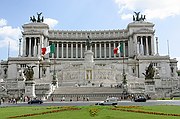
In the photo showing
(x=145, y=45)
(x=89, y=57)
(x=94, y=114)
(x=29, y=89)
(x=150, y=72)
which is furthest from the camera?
(x=145, y=45)

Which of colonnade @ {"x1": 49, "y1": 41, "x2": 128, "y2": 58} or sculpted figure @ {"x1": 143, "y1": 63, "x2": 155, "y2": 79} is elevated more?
colonnade @ {"x1": 49, "y1": 41, "x2": 128, "y2": 58}

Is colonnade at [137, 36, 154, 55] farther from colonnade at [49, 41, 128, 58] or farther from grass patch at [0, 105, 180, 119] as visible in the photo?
grass patch at [0, 105, 180, 119]

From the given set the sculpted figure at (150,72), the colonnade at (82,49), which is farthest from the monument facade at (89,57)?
the sculpted figure at (150,72)

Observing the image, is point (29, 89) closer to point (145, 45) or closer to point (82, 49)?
point (82, 49)

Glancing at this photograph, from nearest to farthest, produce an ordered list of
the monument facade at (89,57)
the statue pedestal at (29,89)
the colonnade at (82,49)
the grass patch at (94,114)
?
the grass patch at (94,114) → the statue pedestal at (29,89) → the monument facade at (89,57) → the colonnade at (82,49)

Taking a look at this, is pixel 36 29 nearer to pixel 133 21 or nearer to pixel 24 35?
pixel 24 35

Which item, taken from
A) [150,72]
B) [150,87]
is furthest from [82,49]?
[150,87]

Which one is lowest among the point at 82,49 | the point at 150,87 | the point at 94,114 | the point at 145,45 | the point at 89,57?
the point at 94,114

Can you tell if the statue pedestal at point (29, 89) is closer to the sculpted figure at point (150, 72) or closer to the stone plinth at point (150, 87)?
the stone plinth at point (150, 87)

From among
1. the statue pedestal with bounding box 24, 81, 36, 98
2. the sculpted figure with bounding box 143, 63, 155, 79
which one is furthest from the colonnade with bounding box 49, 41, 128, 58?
the statue pedestal with bounding box 24, 81, 36, 98

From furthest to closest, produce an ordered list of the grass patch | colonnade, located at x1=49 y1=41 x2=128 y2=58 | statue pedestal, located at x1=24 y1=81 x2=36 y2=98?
colonnade, located at x1=49 y1=41 x2=128 y2=58 → statue pedestal, located at x1=24 y1=81 x2=36 y2=98 → the grass patch

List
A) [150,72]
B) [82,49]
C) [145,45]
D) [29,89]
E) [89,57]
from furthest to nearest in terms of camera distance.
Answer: [82,49] < [145,45] < [89,57] < [150,72] < [29,89]

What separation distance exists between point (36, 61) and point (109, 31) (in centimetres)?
4330

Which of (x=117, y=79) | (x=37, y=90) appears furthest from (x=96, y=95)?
(x=117, y=79)
